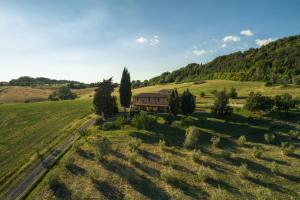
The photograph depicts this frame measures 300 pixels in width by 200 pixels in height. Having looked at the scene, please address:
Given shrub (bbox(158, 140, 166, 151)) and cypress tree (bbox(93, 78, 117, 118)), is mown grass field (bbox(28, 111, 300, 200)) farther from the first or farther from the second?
cypress tree (bbox(93, 78, 117, 118))

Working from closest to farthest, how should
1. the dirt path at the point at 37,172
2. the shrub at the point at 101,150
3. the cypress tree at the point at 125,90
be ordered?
the dirt path at the point at 37,172 → the shrub at the point at 101,150 → the cypress tree at the point at 125,90

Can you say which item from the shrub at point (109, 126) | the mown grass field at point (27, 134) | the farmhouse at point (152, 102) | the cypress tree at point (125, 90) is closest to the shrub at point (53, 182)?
the mown grass field at point (27, 134)

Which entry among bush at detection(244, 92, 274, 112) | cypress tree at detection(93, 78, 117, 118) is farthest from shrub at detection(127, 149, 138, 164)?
bush at detection(244, 92, 274, 112)

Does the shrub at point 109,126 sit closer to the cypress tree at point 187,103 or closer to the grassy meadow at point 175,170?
Result: the grassy meadow at point 175,170

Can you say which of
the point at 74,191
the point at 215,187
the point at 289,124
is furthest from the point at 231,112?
the point at 74,191

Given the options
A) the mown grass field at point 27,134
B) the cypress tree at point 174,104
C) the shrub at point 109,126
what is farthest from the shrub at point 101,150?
the cypress tree at point 174,104

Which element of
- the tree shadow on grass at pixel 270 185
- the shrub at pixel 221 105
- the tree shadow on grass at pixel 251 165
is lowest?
the tree shadow on grass at pixel 270 185

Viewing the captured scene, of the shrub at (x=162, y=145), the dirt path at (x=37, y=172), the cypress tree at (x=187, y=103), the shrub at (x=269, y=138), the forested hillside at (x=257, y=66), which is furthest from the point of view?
the forested hillside at (x=257, y=66)

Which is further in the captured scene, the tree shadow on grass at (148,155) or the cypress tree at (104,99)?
the cypress tree at (104,99)

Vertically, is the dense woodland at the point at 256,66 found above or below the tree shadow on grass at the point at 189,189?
above
